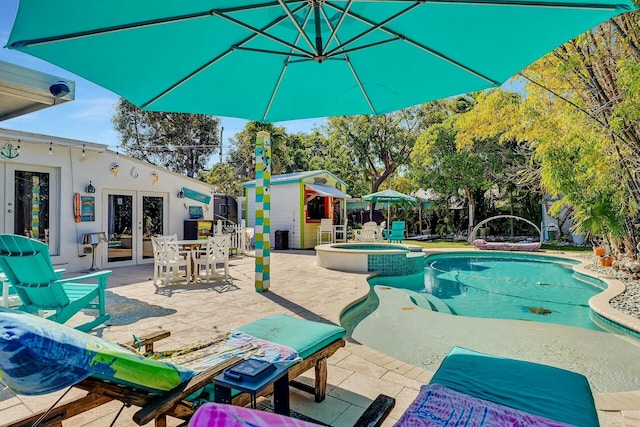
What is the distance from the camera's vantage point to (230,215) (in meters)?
20.2

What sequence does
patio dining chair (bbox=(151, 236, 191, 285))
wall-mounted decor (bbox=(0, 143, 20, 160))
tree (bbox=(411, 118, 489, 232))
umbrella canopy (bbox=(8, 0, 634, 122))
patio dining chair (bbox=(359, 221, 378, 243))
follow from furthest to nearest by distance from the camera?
tree (bbox=(411, 118, 489, 232))
patio dining chair (bbox=(359, 221, 378, 243))
wall-mounted decor (bbox=(0, 143, 20, 160))
patio dining chair (bbox=(151, 236, 191, 285))
umbrella canopy (bbox=(8, 0, 634, 122))

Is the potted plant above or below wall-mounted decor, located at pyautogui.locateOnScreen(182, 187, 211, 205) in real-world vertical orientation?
below

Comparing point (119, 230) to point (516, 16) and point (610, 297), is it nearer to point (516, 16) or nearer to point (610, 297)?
point (516, 16)

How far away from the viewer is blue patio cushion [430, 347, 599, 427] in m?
1.91

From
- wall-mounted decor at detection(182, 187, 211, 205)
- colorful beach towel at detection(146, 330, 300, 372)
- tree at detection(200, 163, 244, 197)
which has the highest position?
tree at detection(200, 163, 244, 197)

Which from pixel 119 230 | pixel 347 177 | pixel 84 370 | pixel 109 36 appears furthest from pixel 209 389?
pixel 347 177

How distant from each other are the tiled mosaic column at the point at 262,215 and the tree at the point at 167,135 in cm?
1932

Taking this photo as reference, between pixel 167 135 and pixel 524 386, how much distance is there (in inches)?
1098

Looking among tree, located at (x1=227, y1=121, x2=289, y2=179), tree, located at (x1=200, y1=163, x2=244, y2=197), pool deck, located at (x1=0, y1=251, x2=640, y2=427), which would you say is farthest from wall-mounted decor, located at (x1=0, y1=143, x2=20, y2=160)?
tree, located at (x1=200, y1=163, x2=244, y2=197)

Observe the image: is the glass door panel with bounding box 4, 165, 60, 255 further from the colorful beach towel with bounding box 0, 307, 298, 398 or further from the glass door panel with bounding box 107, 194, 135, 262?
the colorful beach towel with bounding box 0, 307, 298, 398

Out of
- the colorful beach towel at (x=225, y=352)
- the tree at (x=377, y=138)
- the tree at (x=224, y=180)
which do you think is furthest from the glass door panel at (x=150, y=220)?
the tree at (x=377, y=138)

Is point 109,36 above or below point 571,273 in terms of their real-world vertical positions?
above

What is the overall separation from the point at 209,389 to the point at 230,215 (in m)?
18.6

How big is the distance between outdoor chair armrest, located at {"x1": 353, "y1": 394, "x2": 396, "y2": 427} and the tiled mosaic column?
5079 mm
